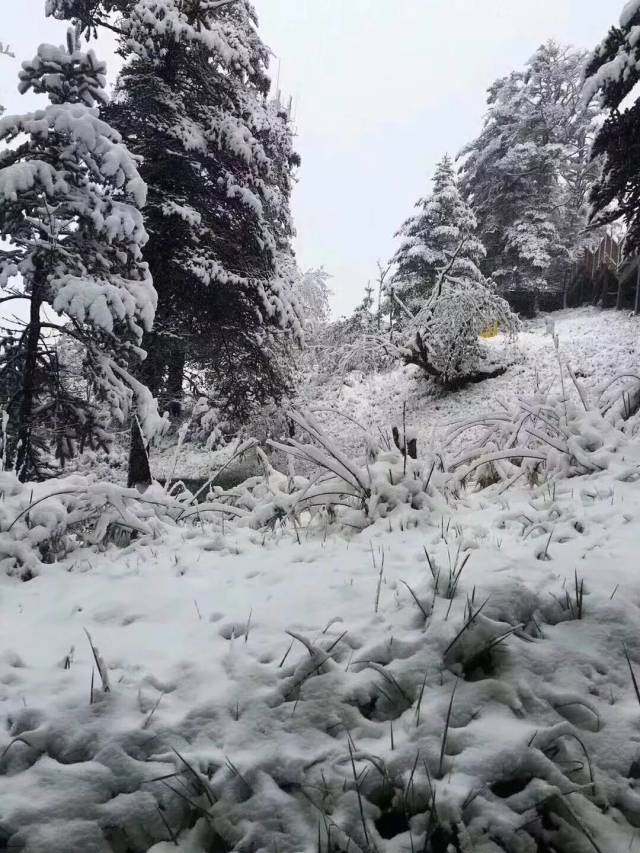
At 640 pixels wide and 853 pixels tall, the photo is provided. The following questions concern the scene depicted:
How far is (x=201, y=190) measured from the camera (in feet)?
30.9

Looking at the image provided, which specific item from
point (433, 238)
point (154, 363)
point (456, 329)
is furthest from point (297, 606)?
point (433, 238)

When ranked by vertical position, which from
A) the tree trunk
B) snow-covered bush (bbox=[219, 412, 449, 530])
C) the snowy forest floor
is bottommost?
the snowy forest floor

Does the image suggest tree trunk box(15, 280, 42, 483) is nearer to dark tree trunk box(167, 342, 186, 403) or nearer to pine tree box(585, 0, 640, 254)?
dark tree trunk box(167, 342, 186, 403)

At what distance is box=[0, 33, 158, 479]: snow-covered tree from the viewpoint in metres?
5.20

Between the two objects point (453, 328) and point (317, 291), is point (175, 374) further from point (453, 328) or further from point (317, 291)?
point (317, 291)

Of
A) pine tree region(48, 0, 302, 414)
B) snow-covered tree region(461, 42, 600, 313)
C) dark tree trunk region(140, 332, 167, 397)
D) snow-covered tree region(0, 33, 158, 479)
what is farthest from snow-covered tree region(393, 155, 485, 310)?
snow-covered tree region(0, 33, 158, 479)

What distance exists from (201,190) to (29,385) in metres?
5.51

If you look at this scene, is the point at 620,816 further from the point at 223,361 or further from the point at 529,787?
the point at 223,361

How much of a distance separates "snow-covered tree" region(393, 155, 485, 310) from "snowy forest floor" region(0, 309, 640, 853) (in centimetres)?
1717

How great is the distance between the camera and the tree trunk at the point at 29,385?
5637 mm

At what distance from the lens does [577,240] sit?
24234 mm

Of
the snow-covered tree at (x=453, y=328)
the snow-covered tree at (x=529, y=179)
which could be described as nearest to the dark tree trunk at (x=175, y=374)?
the snow-covered tree at (x=453, y=328)

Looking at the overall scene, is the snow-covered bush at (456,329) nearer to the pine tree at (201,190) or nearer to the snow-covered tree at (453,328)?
the snow-covered tree at (453,328)

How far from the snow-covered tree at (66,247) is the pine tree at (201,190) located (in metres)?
2.75
